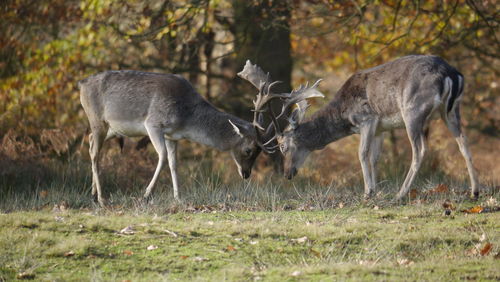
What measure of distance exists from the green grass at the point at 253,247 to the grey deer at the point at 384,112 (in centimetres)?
150

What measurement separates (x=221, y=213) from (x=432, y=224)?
239 cm

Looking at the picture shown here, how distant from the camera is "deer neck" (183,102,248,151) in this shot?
35.1ft

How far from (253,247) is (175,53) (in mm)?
8967

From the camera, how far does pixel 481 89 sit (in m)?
19.7

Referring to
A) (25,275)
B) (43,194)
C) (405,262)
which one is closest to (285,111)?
(43,194)

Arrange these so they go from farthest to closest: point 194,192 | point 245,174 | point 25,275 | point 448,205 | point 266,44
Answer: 1. point 266,44
2. point 245,174
3. point 194,192
4. point 448,205
5. point 25,275

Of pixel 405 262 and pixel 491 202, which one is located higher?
pixel 405 262

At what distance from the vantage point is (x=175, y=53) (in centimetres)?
1530

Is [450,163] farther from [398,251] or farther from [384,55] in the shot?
[398,251]

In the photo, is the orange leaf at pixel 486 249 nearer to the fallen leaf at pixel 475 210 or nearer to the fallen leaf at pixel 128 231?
the fallen leaf at pixel 475 210

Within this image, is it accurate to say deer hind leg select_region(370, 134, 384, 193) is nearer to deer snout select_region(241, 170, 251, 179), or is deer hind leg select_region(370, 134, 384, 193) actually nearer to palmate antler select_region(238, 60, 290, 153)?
palmate antler select_region(238, 60, 290, 153)

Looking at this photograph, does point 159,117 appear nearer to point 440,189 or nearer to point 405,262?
point 440,189

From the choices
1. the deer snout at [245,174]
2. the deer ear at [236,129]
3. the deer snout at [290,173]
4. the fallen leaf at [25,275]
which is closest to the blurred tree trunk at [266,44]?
the deer snout at [245,174]

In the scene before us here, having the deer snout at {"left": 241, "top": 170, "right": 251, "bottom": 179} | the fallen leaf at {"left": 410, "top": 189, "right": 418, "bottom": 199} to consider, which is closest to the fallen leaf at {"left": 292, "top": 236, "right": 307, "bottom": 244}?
the fallen leaf at {"left": 410, "top": 189, "right": 418, "bottom": 199}
